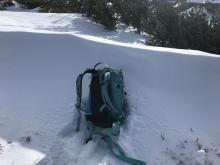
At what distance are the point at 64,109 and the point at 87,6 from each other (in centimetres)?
564

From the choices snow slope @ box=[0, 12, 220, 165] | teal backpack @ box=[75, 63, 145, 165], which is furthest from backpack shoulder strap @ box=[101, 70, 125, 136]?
snow slope @ box=[0, 12, 220, 165]

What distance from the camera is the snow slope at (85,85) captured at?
4.22 metres

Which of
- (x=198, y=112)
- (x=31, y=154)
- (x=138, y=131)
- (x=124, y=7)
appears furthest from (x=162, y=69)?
(x=124, y=7)

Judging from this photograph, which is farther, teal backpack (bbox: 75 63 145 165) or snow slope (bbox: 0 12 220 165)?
teal backpack (bbox: 75 63 145 165)

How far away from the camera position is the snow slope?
13.8 feet

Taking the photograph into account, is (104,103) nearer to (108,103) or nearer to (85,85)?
(108,103)

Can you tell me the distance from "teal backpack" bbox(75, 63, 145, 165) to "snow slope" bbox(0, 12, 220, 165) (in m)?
0.10

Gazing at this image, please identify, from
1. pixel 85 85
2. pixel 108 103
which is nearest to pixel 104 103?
pixel 108 103

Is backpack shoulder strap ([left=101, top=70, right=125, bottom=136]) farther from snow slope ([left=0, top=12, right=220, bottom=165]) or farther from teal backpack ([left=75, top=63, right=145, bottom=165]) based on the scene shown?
snow slope ([left=0, top=12, right=220, bottom=165])

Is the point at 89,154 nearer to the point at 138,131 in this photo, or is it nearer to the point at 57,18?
the point at 138,131

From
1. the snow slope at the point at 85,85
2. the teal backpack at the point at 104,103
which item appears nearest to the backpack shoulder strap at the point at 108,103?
the teal backpack at the point at 104,103

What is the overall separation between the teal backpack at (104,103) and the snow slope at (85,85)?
0.10 meters

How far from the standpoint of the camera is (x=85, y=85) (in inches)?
194

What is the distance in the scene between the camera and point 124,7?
970 centimetres
